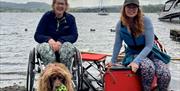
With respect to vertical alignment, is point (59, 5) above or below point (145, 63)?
above

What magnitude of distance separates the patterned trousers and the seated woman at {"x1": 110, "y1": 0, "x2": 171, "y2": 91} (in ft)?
2.98

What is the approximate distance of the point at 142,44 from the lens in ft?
22.9

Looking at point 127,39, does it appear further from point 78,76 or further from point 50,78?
point 50,78

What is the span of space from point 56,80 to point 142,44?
159 cm

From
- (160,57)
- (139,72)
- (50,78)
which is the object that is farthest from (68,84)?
(160,57)

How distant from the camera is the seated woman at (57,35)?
24.3 ft

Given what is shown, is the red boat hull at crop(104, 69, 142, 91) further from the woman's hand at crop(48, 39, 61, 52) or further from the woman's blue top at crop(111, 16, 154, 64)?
the woman's hand at crop(48, 39, 61, 52)

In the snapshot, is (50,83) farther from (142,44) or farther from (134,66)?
(142,44)

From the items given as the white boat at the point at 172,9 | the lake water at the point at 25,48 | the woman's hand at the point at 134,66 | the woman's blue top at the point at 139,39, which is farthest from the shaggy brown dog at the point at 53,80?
the white boat at the point at 172,9

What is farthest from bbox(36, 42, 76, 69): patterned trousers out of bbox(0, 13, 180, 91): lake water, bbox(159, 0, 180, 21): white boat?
bbox(159, 0, 180, 21): white boat

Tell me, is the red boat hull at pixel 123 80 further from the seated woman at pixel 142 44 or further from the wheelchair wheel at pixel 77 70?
the wheelchair wheel at pixel 77 70

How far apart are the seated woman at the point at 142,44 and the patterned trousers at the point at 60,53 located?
0.91 metres

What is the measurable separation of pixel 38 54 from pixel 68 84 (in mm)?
1630

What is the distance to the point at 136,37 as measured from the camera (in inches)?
272
